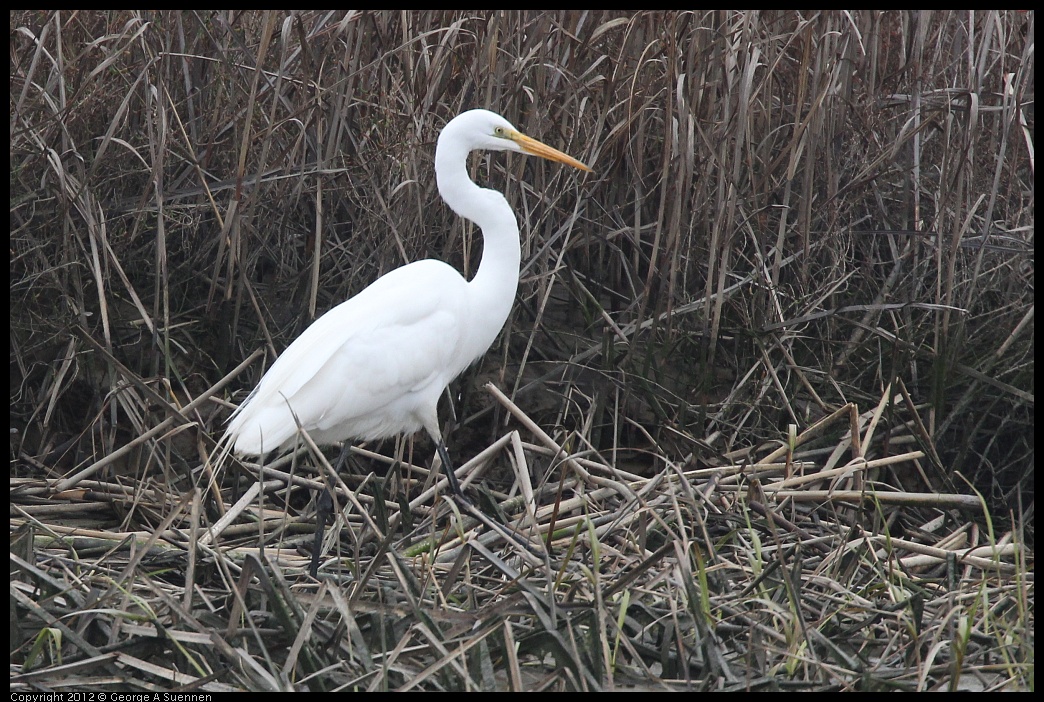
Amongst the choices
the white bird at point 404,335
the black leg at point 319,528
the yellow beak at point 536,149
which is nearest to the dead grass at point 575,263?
the black leg at point 319,528

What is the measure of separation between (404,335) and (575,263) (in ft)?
2.52

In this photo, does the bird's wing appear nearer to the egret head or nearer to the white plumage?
the white plumage

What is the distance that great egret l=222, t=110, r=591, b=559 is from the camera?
2451mm

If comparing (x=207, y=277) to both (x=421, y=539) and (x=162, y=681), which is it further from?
(x=162, y=681)

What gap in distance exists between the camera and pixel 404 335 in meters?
2.52

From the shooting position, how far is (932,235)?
2828 millimetres

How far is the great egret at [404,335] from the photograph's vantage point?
2451mm

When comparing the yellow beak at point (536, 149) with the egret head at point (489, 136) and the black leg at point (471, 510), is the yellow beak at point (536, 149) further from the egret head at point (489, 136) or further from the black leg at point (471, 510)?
the black leg at point (471, 510)

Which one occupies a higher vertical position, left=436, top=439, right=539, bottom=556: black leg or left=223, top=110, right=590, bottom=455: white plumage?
left=223, top=110, right=590, bottom=455: white plumage

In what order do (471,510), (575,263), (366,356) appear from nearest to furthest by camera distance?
(471,510) < (366,356) < (575,263)

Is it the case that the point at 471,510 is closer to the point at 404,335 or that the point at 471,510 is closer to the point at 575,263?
the point at 404,335

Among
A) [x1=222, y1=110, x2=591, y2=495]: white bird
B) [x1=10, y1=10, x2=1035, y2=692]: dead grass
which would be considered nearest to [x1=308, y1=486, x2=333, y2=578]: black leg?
[x1=10, y1=10, x2=1035, y2=692]: dead grass

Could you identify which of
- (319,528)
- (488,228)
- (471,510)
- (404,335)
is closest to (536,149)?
(488,228)
